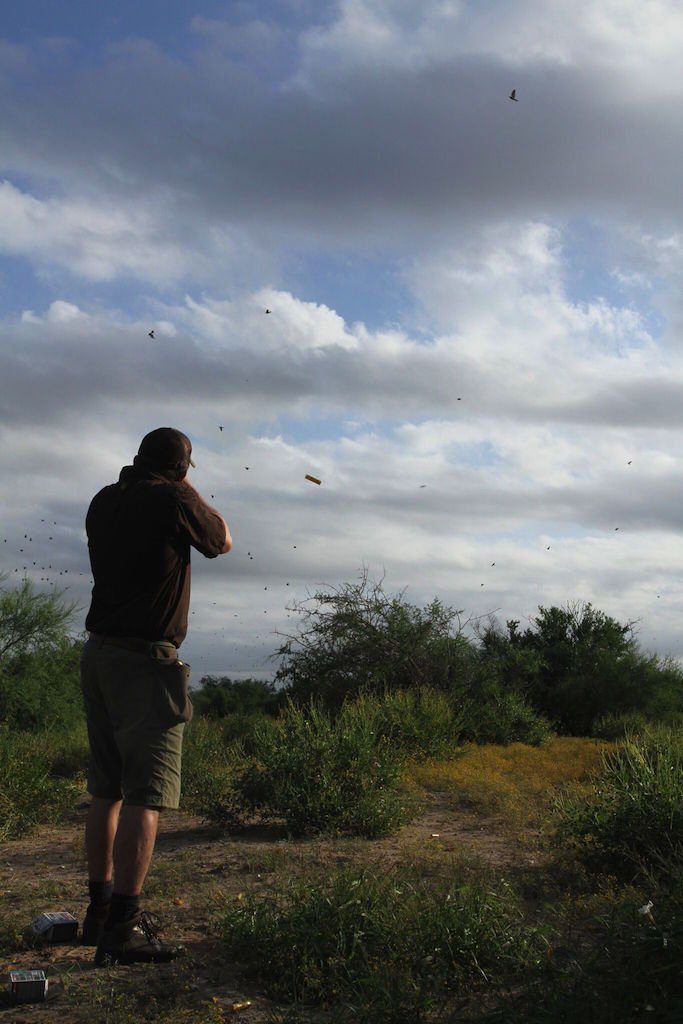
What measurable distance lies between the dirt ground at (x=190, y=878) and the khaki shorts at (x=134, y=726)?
69 cm

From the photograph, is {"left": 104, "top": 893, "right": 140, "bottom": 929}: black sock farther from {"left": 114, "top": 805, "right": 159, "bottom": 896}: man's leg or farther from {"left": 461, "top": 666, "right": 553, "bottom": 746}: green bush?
{"left": 461, "top": 666, "right": 553, "bottom": 746}: green bush

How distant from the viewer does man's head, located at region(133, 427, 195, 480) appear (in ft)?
14.9

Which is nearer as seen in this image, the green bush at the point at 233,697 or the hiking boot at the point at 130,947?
the hiking boot at the point at 130,947

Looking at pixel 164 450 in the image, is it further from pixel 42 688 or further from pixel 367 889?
pixel 42 688

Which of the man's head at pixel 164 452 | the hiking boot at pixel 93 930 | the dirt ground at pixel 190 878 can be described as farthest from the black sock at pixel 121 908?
the man's head at pixel 164 452

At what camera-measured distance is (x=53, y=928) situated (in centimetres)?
437

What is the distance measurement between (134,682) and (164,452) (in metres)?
1.06

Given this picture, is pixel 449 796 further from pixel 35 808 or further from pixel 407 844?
pixel 35 808

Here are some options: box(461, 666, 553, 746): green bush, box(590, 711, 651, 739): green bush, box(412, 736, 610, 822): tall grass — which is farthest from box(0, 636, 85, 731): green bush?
box(590, 711, 651, 739): green bush

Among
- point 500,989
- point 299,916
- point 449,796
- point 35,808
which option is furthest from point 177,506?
point 449,796

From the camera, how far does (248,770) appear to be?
7312mm

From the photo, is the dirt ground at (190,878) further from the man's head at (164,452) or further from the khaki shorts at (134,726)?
the man's head at (164,452)

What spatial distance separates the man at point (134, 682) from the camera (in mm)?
4074

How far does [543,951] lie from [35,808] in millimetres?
4999
